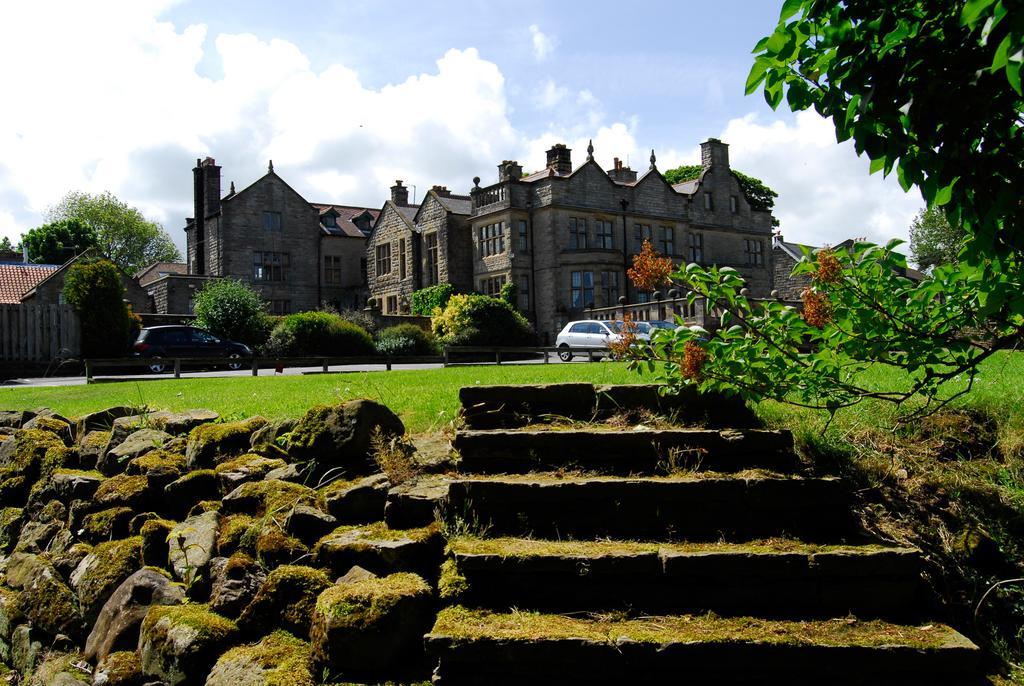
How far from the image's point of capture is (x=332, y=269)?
179 feet

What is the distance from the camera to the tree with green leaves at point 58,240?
72.4 meters

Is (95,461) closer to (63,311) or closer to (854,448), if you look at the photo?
(854,448)

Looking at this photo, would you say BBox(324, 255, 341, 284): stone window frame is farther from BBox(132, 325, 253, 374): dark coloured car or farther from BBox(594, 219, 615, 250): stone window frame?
BBox(132, 325, 253, 374): dark coloured car

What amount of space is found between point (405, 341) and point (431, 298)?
11.7m

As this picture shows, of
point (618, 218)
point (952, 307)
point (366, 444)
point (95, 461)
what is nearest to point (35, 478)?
point (95, 461)

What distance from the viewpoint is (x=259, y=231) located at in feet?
167

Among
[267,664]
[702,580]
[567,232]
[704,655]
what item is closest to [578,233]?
[567,232]

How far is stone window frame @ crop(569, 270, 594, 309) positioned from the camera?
4341 centimetres

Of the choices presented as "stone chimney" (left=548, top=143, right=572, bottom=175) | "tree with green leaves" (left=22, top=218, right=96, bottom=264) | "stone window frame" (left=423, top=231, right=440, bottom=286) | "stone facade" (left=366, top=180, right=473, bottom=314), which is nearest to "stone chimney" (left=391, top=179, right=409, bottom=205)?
"stone facade" (left=366, top=180, right=473, bottom=314)

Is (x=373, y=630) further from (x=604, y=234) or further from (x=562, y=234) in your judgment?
(x=604, y=234)

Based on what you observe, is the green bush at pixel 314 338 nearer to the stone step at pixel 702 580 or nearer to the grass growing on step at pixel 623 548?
the grass growing on step at pixel 623 548

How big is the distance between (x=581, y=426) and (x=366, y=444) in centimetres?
175

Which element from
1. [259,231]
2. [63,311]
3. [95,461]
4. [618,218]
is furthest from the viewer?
[259,231]

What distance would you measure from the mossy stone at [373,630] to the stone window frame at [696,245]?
47.1 metres
